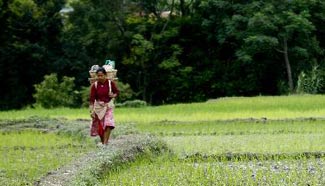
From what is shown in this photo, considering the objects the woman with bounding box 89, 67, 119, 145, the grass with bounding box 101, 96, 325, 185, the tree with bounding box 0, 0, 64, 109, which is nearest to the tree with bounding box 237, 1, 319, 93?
the grass with bounding box 101, 96, 325, 185

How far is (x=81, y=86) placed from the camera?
105ft

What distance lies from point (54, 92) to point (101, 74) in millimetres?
17852

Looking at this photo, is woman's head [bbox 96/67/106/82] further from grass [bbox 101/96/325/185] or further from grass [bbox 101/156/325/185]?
grass [bbox 101/156/325/185]

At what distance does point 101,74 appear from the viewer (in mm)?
11586

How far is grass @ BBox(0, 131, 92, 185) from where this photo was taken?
894 cm

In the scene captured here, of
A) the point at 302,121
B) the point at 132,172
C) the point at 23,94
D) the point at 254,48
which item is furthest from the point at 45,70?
the point at 132,172

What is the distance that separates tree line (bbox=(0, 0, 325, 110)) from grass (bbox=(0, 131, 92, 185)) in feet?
48.8

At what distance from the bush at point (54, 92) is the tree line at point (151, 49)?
1.86 meters

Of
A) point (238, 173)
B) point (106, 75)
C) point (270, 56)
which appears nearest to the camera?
point (238, 173)

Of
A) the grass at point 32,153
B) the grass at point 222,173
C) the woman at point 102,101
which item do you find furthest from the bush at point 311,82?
the grass at point 222,173

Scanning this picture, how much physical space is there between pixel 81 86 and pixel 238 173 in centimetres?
2398

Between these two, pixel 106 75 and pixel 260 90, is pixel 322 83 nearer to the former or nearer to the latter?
pixel 260 90

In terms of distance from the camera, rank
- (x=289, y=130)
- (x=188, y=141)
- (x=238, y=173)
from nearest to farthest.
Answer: (x=238, y=173) < (x=188, y=141) < (x=289, y=130)

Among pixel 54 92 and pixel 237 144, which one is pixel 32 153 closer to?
pixel 237 144
